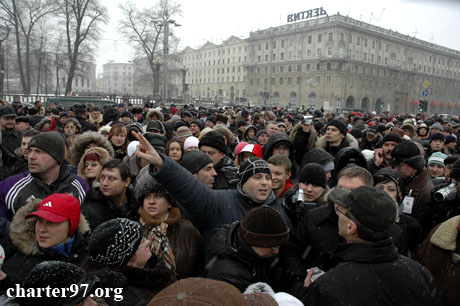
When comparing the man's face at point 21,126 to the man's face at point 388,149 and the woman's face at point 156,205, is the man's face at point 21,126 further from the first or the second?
the man's face at point 388,149

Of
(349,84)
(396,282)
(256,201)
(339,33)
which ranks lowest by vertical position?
(396,282)

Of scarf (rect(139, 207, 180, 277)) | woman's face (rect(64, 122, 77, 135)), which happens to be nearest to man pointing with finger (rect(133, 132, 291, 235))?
scarf (rect(139, 207, 180, 277))

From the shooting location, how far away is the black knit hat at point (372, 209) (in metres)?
1.90

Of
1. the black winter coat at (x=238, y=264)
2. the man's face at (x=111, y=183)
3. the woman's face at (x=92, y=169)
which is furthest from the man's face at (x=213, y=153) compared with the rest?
the black winter coat at (x=238, y=264)

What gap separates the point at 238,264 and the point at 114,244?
2.64 ft

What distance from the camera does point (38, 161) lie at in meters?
3.19

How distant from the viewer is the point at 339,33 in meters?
66.8

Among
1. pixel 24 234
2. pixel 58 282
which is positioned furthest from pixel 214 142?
pixel 58 282

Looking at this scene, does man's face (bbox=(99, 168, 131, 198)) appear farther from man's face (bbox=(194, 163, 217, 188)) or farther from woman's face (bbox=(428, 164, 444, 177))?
woman's face (bbox=(428, 164, 444, 177))

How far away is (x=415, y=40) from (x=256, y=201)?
9925 cm

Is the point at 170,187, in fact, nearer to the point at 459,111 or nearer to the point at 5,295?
the point at 5,295

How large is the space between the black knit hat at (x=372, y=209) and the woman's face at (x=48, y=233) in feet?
6.99

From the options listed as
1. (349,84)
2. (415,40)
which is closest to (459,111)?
(415,40)

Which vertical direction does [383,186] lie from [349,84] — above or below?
below
